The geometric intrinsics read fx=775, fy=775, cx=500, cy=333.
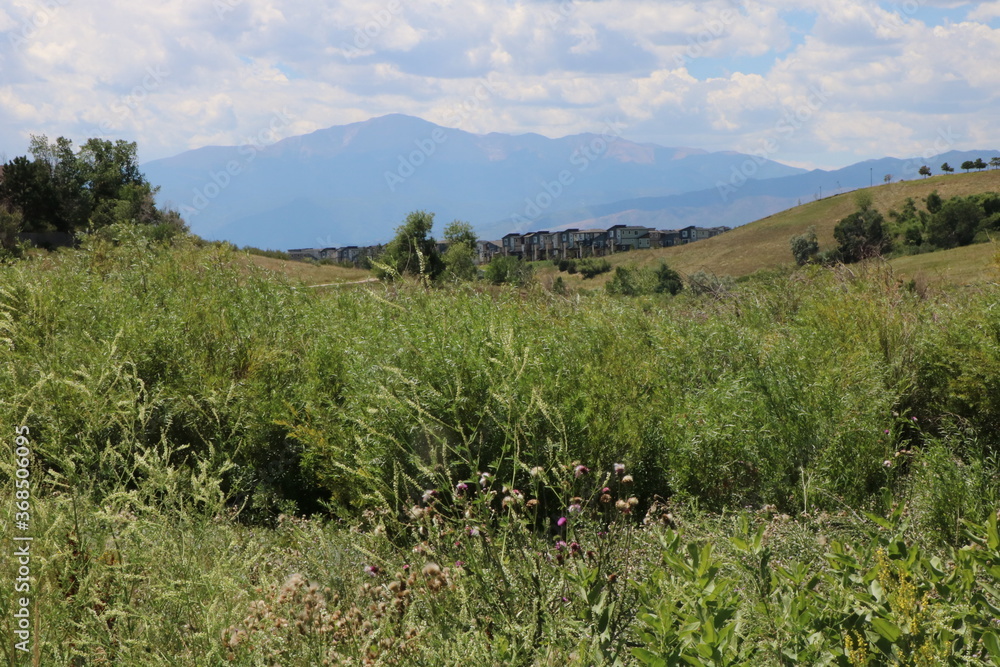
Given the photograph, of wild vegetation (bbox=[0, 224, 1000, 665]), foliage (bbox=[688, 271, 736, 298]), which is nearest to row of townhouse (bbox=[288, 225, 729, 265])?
foliage (bbox=[688, 271, 736, 298])

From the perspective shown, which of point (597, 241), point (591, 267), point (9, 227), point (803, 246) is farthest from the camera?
point (597, 241)

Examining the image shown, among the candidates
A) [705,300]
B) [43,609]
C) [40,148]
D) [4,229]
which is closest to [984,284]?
[705,300]

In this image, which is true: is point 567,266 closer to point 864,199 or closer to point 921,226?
point 921,226

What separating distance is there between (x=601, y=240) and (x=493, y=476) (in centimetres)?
10393

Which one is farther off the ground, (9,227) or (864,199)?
(864,199)

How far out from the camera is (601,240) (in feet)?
350

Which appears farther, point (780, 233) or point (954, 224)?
point (780, 233)

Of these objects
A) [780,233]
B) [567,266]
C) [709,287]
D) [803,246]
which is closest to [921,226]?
[803,246]

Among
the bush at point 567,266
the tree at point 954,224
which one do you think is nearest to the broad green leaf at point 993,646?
the bush at point 567,266

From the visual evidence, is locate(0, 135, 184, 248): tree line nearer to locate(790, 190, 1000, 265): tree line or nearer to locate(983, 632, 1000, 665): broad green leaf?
locate(983, 632, 1000, 665): broad green leaf

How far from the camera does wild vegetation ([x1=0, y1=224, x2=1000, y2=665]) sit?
7.77 feet

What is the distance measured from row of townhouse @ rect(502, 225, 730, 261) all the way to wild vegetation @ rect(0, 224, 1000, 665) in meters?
91.7

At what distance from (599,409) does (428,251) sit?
34.4m

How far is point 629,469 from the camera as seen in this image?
4.94m
